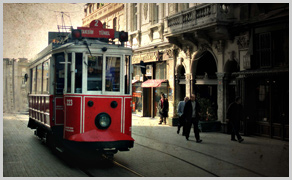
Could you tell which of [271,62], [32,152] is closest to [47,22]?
[32,152]

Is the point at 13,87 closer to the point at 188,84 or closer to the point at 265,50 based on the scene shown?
the point at 188,84

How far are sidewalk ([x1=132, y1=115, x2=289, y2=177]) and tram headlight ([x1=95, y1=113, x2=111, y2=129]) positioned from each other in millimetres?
2568

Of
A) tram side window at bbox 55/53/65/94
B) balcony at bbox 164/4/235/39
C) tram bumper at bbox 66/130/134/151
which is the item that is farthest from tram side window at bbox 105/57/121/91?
balcony at bbox 164/4/235/39

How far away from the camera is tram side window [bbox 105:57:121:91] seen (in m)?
10.2

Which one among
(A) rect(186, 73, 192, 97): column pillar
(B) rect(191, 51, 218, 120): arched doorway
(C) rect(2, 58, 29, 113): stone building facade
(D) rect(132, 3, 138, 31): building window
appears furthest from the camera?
(D) rect(132, 3, 138, 31): building window

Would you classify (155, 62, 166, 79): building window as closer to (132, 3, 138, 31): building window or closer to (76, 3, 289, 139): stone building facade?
(76, 3, 289, 139): stone building facade

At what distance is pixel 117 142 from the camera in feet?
32.4

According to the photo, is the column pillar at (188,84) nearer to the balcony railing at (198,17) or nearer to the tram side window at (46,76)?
the balcony railing at (198,17)

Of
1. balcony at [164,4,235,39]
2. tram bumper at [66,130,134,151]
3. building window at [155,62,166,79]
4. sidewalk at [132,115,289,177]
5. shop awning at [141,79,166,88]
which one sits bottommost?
sidewalk at [132,115,289,177]

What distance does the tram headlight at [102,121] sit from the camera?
32.8 ft

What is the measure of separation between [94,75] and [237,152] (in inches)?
206

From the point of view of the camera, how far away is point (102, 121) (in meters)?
10.0

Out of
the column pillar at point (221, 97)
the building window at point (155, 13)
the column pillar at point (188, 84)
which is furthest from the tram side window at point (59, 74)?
the building window at point (155, 13)

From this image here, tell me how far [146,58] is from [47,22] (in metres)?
13.7
